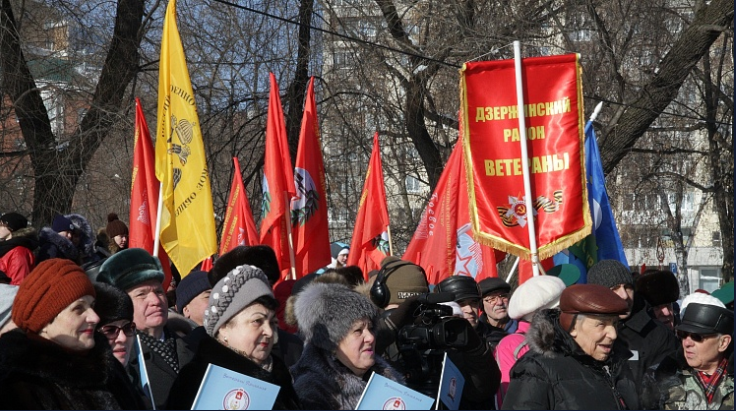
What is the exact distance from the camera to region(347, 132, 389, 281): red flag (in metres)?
10.1

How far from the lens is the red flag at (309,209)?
9055 mm

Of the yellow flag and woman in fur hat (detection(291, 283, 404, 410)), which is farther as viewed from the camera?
the yellow flag

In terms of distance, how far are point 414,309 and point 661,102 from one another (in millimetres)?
10462

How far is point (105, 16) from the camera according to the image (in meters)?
13.3

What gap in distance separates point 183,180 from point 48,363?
467 cm

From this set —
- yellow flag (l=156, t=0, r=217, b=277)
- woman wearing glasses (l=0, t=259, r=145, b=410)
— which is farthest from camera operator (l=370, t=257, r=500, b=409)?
yellow flag (l=156, t=0, r=217, b=277)

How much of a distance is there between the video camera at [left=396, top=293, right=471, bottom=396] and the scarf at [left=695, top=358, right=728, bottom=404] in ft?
3.43

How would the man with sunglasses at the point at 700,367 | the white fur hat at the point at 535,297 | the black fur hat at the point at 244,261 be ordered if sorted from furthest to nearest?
the black fur hat at the point at 244,261 < the white fur hat at the point at 535,297 < the man with sunglasses at the point at 700,367

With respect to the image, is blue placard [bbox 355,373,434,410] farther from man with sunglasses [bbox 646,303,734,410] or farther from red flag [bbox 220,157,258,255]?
red flag [bbox 220,157,258,255]

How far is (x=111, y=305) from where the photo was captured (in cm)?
396

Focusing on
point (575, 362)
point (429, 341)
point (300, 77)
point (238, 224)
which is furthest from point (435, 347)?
point (300, 77)

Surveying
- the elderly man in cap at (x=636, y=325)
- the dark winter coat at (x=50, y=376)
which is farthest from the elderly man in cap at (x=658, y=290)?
the dark winter coat at (x=50, y=376)

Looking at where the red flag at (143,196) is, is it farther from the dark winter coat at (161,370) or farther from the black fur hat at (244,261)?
the dark winter coat at (161,370)

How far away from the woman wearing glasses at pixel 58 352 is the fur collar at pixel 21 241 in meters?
4.30
